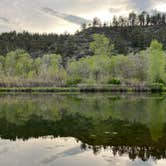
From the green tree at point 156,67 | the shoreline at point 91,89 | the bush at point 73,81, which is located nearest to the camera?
the shoreline at point 91,89

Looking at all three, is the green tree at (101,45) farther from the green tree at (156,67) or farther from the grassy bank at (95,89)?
the grassy bank at (95,89)

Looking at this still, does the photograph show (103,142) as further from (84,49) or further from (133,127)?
(84,49)

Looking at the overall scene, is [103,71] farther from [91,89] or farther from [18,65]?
[18,65]

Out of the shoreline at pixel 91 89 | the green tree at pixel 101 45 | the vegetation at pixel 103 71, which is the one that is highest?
the green tree at pixel 101 45

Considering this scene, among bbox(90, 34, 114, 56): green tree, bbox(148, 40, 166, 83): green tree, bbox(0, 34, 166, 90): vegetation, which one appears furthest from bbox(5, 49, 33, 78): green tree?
bbox(148, 40, 166, 83): green tree

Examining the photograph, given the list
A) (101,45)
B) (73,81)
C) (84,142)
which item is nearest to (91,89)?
(73,81)

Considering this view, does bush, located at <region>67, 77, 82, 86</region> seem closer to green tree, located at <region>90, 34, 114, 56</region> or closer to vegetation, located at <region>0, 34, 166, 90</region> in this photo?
vegetation, located at <region>0, 34, 166, 90</region>

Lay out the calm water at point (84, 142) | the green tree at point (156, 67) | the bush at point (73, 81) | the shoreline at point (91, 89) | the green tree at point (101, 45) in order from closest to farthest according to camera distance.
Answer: the calm water at point (84, 142) < the shoreline at point (91, 89) < the green tree at point (156, 67) < the bush at point (73, 81) < the green tree at point (101, 45)

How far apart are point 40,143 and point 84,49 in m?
175

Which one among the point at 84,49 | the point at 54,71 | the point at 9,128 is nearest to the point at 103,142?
the point at 9,128

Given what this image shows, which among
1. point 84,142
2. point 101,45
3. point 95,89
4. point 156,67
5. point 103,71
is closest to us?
point 84,142

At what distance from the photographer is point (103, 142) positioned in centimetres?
1948

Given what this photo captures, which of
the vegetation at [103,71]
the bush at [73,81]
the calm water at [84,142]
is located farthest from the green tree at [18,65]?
the calm water at [84,142]

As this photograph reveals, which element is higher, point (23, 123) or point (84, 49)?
point (84, 49)
